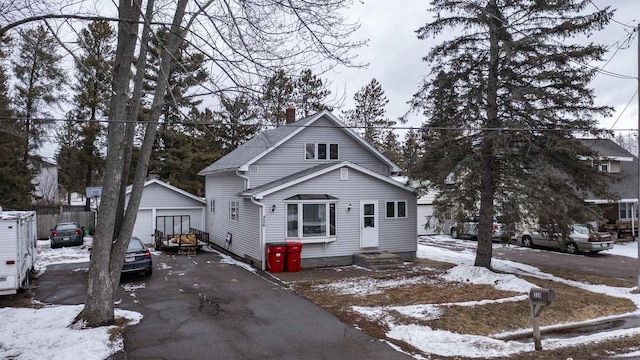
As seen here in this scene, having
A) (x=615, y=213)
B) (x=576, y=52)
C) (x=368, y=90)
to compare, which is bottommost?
(x=615, y=213)

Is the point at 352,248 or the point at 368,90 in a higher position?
the point at 368,90

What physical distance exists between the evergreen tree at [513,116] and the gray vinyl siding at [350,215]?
11.8 feet

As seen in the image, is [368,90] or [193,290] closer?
[193,290]

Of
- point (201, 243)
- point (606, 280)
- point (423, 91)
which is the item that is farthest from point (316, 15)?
point (201, 243)

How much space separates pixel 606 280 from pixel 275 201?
1262cm

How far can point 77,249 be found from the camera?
78.5 feet

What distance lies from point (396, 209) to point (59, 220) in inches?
920

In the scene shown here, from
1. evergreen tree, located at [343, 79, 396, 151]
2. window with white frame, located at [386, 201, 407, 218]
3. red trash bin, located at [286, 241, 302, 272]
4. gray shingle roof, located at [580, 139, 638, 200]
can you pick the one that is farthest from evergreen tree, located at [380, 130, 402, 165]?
red trash bin, located at [286, 241, 302, 272]

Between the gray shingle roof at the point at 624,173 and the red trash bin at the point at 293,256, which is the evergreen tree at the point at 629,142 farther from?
the red trash bin at the point at 293,256

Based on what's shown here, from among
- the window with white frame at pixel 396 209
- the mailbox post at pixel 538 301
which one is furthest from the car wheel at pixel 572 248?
the mailbox post at pixel 538 301

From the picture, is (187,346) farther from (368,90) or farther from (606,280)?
(368,90)

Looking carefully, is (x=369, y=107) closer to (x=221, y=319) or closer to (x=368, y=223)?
(x=368, y=223)

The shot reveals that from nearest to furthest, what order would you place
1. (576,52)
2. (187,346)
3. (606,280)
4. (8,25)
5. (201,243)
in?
(8,25) < (187,346) < (576,52) < (606,280) < (201,243)

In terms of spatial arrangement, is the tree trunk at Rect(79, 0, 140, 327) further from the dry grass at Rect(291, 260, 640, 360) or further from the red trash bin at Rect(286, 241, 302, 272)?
the red trash bin at Rect(286, 241, 302, 272)
